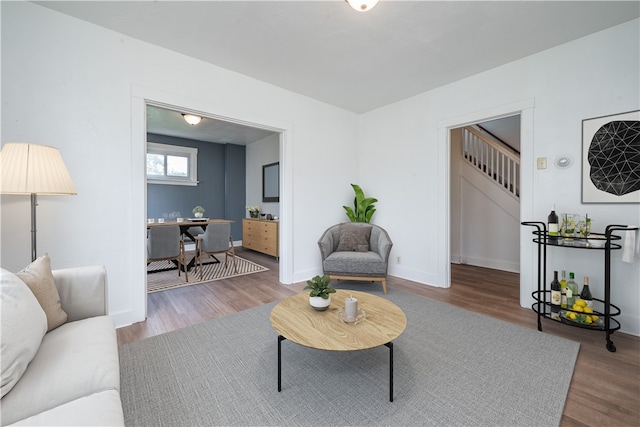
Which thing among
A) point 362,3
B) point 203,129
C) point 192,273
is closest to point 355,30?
point 362,3

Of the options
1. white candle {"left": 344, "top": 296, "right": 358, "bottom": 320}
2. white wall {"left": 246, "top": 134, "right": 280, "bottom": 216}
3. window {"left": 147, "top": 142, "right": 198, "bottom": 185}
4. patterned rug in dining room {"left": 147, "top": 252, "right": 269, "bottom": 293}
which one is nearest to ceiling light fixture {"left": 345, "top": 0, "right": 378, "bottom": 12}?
white candle {"left": 344, "top": 296, "right": 358, "bottom": 320}

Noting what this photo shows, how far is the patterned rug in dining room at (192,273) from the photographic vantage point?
3.66m

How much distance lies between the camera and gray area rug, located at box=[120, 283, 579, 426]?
1408 millimetres

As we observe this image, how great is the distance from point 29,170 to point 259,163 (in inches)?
191

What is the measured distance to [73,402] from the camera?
947 mm

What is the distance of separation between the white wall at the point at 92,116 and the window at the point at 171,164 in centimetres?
351

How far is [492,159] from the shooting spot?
4.71 m

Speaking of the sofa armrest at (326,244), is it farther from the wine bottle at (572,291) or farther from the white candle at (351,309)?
the wine bottle at (572,291)

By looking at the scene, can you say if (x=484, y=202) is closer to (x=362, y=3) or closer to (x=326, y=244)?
(x=326, y=244)

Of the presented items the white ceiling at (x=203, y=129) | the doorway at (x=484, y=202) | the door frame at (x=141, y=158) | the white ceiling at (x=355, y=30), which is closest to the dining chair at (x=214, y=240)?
the door frame at (x=141, y=158)

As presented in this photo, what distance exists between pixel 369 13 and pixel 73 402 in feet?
9.38

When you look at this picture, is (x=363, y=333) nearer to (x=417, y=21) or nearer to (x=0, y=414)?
(x=0, y=414)

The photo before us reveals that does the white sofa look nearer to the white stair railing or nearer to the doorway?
the doorway

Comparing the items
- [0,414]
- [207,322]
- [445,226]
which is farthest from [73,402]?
[445,226]
